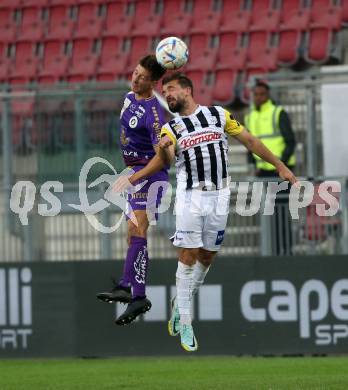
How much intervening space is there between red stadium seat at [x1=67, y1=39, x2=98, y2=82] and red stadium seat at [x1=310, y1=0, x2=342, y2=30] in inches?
146

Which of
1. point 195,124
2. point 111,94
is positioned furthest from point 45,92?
point 195,124

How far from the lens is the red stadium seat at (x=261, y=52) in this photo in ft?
56.5

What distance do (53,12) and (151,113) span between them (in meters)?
9.70

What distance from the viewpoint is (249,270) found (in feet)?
45.9

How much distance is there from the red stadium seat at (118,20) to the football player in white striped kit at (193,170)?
30.0ft

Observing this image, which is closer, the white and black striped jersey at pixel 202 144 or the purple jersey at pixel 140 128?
the white and black striped jersey at pixel 202 144

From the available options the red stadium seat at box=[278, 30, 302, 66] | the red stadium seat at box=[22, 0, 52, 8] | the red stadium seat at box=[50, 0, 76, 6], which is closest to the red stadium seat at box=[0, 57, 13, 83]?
the red stadium seat at box=[22, 0, 52, 8]

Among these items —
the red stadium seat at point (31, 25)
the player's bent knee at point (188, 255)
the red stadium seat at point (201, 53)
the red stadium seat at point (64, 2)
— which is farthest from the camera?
the red stadium seat at point (64, 2)

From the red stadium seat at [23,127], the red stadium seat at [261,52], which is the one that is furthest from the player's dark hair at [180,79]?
the red stadium seat at [261,52]

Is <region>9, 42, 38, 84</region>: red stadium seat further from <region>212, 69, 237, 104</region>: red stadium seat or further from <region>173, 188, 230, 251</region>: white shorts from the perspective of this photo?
<region>173, 188, 230, 251</region>: white shorts

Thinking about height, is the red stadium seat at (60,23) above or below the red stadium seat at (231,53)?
above

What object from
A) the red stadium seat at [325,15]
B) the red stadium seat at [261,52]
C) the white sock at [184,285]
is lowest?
the white sock at [184,285]

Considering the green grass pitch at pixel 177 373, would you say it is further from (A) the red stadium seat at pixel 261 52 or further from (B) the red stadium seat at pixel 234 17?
(B) the red stadium seat at pixel 234 17

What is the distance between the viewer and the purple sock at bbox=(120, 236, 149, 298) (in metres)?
10.5
